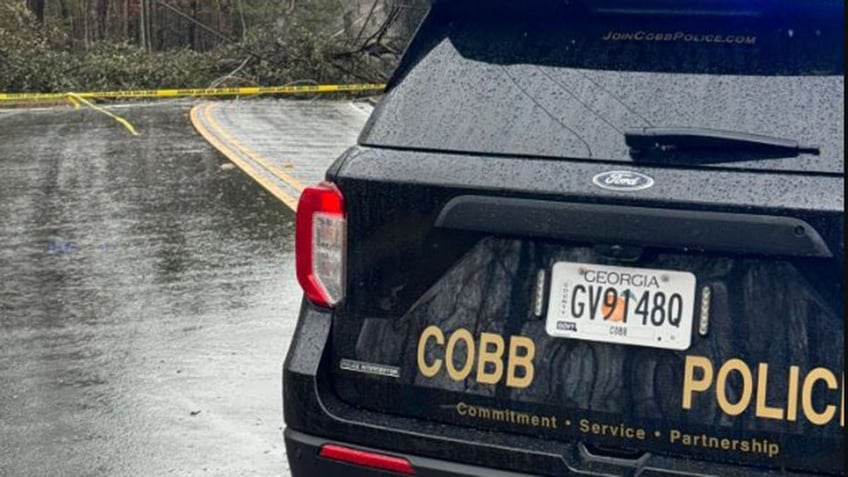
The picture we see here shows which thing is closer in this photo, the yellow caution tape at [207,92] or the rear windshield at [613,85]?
the rear windshield at [613,85]

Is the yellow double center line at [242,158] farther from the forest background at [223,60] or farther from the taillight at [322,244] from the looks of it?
the taillight at [322,244]

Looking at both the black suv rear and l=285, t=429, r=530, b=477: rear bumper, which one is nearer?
the black suv rear

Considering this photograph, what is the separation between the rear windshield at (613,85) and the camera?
9.67ft

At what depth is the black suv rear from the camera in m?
2.83

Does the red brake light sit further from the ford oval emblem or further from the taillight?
the ford oval emblem

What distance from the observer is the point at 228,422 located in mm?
5273

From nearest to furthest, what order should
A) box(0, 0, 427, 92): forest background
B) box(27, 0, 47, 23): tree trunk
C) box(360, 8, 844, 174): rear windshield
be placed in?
box(360, 8, 844, 174): rear windshield → box(0, 0, 427, 92): forest background → box(27, 0, 47, 23): tree trunk

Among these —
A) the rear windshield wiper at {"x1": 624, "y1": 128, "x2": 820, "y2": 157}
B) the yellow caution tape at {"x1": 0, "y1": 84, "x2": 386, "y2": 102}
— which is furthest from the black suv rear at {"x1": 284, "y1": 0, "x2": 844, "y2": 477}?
the yellow caution tape at {"x1": 0, "y1": 84, "x2": 386, "y2": 102}

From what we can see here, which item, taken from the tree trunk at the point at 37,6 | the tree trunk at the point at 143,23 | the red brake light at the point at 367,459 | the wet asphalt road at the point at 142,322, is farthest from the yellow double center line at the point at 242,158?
the tree trunk at the point at 37,6

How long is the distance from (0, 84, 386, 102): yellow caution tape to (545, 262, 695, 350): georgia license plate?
23.0 m

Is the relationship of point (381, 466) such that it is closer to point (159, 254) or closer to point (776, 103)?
point (776, 103)

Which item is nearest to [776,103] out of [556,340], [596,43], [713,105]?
[713,105]

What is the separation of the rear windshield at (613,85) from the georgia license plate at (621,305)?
0.32 m

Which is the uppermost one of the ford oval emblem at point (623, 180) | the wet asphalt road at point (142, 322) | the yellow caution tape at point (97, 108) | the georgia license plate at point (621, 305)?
the ford oval emblem at point (623, 180)
